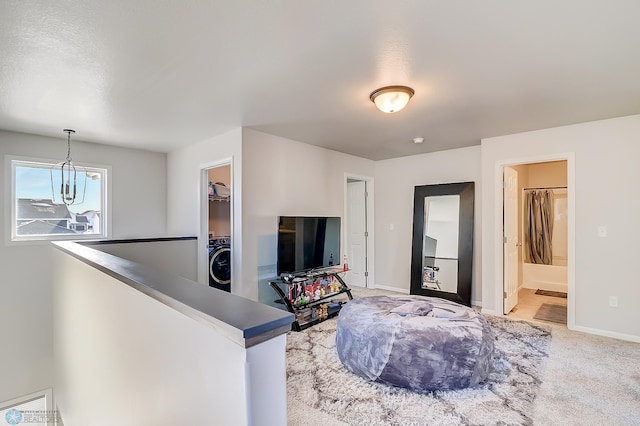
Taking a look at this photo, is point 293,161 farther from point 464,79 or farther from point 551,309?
point 551,309

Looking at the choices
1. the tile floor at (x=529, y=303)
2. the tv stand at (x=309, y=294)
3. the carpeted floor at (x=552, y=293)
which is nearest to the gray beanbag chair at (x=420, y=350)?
the tv stand at (x=309, y=294)

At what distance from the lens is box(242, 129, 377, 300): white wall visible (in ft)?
12.5

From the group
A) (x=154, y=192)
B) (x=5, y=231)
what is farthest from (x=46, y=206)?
(x=154, y=192)

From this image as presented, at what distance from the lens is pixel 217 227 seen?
574cm

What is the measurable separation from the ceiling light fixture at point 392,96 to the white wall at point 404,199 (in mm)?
2672

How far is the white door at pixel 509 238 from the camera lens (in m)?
4.14

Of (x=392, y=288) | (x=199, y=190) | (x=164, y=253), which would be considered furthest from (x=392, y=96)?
(x=392, y=288)

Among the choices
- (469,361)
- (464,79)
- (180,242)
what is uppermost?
(464,79)

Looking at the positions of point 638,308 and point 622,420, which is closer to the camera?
point 622,420

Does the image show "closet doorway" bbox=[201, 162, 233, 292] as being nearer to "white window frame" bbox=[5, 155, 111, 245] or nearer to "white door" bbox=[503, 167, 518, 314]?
"white window frame" bbox=[5, 155, 111, 245]

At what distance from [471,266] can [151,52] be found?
4654 mm

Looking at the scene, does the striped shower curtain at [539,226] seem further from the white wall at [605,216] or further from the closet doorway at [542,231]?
the white wall at [605,216]

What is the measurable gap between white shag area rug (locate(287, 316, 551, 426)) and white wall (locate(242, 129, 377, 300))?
1.34m

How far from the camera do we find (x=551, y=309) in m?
4.43
